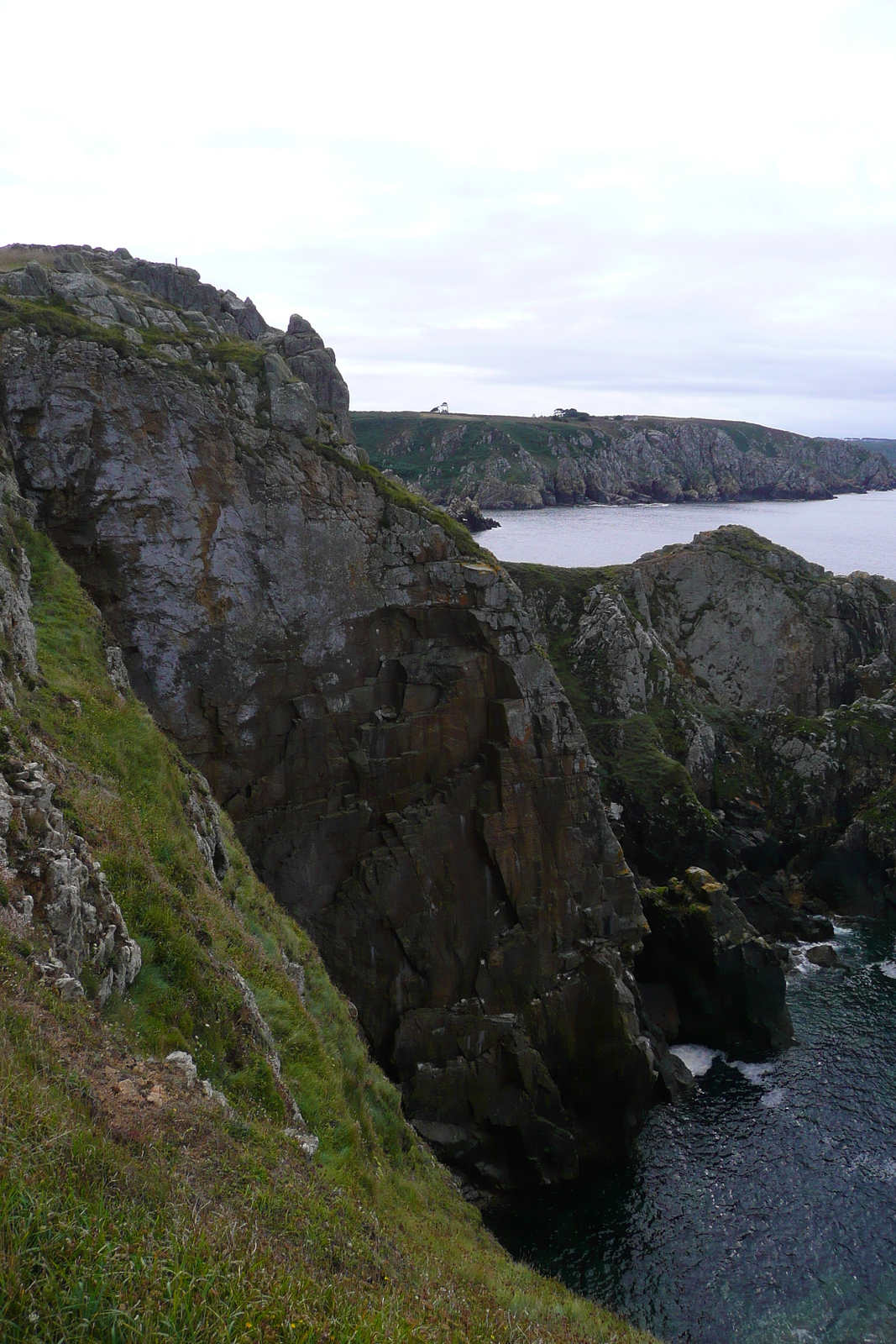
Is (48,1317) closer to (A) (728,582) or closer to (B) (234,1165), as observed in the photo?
(B) (234,1165)

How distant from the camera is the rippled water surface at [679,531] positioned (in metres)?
104

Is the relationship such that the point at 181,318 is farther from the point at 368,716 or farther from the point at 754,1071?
the point at 754,1071

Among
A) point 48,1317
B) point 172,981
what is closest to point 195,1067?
point 172,981

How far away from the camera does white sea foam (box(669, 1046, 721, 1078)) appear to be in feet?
121

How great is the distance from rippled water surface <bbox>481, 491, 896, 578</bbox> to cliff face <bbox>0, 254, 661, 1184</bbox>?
184 ft

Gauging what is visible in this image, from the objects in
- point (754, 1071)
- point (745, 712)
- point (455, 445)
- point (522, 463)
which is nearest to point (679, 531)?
point (522, 463)

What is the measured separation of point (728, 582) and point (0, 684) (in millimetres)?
64794

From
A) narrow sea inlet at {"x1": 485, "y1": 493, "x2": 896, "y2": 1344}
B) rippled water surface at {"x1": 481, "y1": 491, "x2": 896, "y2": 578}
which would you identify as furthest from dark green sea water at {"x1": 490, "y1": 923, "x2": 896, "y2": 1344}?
rippled water surface at {"x1": 481, "y1": 491, "x2": 896, "y2": 578}

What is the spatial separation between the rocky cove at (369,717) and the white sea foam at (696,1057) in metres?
0.57

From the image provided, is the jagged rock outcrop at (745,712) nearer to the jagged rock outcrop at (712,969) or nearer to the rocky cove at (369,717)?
the jagged rock outcrop at (712,969)

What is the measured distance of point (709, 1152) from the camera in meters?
31.7

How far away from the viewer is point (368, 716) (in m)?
33.5

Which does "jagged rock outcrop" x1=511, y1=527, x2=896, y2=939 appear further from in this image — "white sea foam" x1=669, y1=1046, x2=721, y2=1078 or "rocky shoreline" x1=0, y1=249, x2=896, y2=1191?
"white sea foam" x1=669, y1=1046, x2=721, y2=1078

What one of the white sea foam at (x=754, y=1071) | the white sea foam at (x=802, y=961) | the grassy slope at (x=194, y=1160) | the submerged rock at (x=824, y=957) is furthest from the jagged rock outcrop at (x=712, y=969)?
the grassy slope at (x=194, y=1160)
